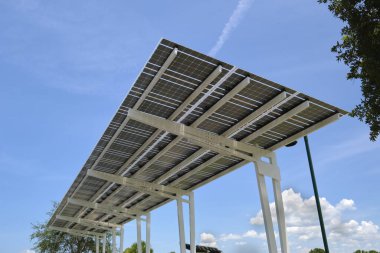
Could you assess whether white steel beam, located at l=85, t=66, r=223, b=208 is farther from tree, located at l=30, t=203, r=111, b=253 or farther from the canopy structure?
tree, located at l=30, t=203, r=111, b=253

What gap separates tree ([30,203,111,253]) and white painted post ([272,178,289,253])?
54.1 metres

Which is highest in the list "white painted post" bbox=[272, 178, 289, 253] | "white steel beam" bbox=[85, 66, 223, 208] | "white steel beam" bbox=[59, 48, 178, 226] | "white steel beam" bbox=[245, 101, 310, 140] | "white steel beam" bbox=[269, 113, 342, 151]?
"white steel beam" bbox=[59, 48, 178, 226]

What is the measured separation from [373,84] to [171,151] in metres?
18.4

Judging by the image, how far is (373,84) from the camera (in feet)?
34.2

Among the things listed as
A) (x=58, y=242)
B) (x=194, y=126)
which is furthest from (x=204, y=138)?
(x=58, y=242)

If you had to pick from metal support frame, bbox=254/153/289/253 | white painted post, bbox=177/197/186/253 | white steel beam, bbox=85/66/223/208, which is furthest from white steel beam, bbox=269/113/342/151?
white painted post, bbox=177/197/186/253

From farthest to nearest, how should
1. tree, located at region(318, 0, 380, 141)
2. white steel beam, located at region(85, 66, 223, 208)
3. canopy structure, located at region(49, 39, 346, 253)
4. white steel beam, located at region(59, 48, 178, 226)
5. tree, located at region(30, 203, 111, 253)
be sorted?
tree, located at region(30, 203, 111, 253) → canopy structure, located at region(49, 39, 346, 253) → white steel beam, located at region(85, 66, 223, 208) → white steel beam, located at region(59, 48, 178, 226) → tree, located at region(318, 0, 380, 141)

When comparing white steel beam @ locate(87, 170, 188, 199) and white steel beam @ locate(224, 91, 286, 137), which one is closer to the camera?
white steel beam @ locate(224, 91, 286, 137)

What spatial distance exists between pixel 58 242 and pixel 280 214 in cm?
5515

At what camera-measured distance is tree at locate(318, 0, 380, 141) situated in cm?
953

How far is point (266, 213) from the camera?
22.7m

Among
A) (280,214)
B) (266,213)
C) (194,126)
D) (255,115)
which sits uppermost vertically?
(194,126)

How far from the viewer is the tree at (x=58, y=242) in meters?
66.2

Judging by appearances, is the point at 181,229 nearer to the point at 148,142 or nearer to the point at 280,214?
the point at 148,142
